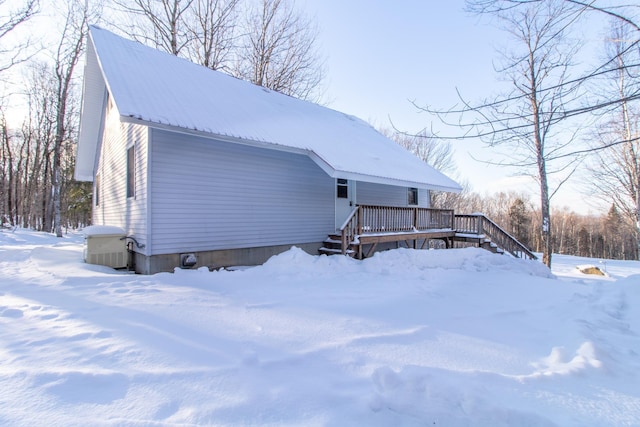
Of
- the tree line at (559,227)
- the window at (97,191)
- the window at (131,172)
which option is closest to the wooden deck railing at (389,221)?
the window at (131,172)

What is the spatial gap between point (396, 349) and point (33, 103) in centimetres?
3259

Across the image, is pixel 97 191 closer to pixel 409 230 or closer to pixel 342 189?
pixel 342 189

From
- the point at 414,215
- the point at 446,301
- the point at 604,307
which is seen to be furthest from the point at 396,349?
the point at 414,215

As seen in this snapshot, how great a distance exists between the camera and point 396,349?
275cm

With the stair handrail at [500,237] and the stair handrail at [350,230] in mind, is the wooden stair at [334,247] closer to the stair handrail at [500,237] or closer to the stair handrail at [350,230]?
the stair handrail at [350,230]

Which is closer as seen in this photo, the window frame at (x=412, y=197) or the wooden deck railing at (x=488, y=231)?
the wooden deck railing at (x=488, y=231)

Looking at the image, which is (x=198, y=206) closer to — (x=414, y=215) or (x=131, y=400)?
(x=131, y=400)

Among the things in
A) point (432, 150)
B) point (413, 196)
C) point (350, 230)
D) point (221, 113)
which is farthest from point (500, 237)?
point (432, 150)

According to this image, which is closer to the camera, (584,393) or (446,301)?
(584,393)

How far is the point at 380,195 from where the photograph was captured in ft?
38.7

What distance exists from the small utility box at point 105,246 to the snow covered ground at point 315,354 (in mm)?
1784

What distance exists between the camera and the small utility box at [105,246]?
6863 millimetres

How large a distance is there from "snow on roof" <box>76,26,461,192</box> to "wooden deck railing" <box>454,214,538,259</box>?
154cm

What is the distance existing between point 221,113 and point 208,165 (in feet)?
4.95
